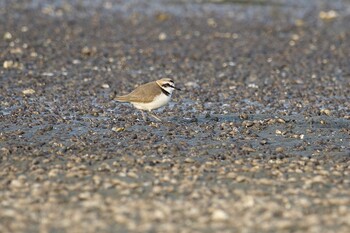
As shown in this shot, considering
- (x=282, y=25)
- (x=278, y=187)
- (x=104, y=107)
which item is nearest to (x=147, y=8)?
(x=282, y=25)

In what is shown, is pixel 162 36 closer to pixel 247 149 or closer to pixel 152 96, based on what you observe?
pixel 152 96

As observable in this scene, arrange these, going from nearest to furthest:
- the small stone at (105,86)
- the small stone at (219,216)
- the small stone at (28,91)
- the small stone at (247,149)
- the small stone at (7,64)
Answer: the small stone at (219,216)
the small stone at (247,149)
the small stone at (28,91)
the small stone at (105,86)
the small stone at (7,64)

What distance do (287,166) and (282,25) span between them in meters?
17.5

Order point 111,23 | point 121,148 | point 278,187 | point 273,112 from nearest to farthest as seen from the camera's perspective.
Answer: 1. point 278,187
2. point 121,148
3. point 273,112
4. point 111,23

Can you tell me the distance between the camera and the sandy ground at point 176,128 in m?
9.21

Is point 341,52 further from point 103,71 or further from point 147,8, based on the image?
point 147,8

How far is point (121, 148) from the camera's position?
12445 millimetres

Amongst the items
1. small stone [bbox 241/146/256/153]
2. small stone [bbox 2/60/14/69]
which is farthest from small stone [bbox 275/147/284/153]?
small stone [bbox 2/60/14/69]

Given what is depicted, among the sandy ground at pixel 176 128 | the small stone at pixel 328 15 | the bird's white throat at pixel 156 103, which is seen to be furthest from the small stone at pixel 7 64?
the small stone at pixel 328 15

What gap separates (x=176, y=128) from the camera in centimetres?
1394

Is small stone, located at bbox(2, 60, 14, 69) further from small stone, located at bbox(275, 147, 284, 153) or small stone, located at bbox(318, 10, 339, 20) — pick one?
small stone, located at bbox(318, 10, 339, 20)

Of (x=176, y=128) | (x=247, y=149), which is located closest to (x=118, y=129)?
(x=176, y=128)

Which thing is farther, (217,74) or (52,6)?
(52,6)

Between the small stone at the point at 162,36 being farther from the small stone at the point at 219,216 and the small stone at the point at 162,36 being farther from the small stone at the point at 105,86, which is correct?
the small stone at the point at 219,216
